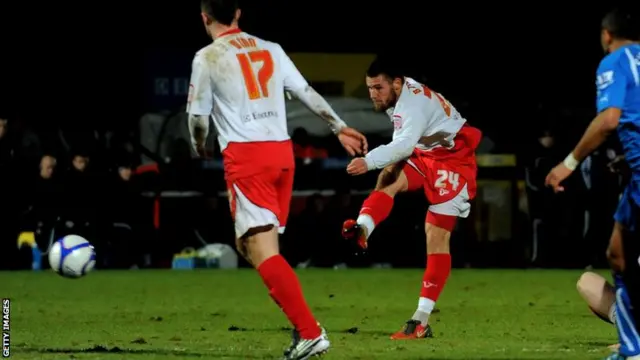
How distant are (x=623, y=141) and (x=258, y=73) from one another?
2.23 metres

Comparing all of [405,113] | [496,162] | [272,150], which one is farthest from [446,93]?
[272,150]

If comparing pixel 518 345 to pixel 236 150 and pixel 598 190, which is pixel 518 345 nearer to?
pixel 236 150

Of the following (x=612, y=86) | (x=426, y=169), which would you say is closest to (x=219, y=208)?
(x=426, y=169)

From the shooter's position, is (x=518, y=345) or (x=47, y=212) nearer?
(x=518, y=345)

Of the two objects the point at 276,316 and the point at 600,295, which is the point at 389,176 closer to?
the point at 276,316

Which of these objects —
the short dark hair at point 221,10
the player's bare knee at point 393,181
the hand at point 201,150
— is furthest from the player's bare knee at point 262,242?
the player's bare knee at point 393,181

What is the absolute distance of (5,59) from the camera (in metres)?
26.5

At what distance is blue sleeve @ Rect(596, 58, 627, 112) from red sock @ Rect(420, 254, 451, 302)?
316 centimetres

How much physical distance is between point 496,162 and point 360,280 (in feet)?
14.9

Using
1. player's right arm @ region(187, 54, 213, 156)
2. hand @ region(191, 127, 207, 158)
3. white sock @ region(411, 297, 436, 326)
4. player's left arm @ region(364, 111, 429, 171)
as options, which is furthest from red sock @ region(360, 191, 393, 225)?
player's right arm @ region(187, 54, 213, 156)

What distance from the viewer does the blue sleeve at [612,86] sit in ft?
25.9

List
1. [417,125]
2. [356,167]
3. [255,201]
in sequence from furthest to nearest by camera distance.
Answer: [417,125]
[356,167]
[255,201]

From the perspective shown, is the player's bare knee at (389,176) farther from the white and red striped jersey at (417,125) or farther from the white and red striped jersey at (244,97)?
the white and red striped jersey at (244,97)

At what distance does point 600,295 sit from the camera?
8.98m
